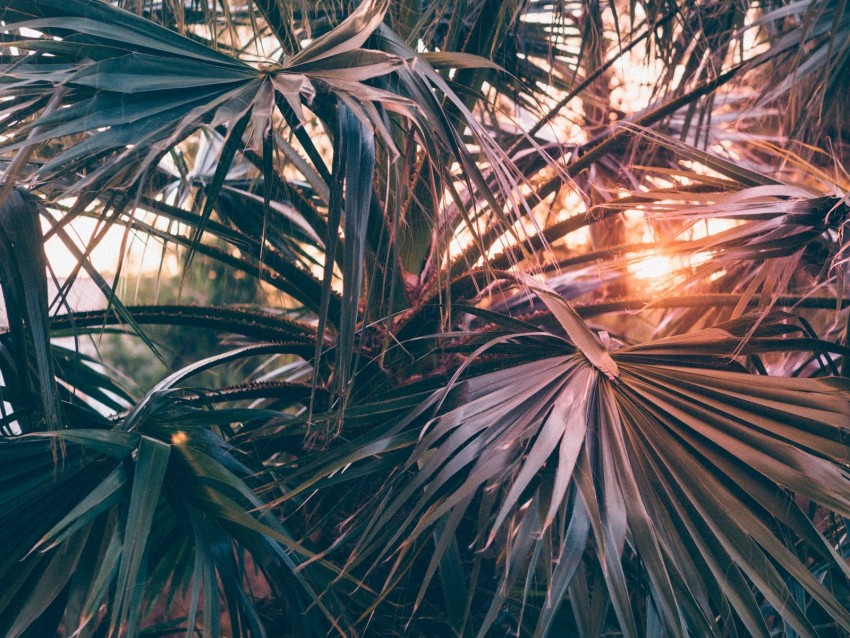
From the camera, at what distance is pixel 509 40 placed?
2.16 meters

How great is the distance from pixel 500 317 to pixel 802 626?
666 millimetres

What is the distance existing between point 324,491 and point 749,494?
0.82 metres

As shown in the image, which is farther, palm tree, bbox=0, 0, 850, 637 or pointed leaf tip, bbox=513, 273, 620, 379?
pointed leaf tip, bbox=513, 273, 620, 379

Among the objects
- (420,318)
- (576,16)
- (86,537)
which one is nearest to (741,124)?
(576,16)

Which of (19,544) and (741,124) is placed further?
(741,124)

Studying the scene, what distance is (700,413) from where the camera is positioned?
113cm

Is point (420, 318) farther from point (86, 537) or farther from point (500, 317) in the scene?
point (86, 537)

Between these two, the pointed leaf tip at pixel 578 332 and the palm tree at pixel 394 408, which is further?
the pointed leaf tip at pixel 578 332

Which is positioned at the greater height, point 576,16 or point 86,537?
point 576,16

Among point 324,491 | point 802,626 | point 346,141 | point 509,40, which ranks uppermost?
point 509,40

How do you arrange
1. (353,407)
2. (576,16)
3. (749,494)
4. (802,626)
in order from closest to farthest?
1. (802,626)
2. (749,494)
3. (353,407)
4. (576,16)

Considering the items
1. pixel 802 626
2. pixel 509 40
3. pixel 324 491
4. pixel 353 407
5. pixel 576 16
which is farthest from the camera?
pixel 576 16

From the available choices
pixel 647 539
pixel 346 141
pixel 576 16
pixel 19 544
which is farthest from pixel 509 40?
pixel 19 544

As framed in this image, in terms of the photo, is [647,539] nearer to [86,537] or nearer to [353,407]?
[353,407]
